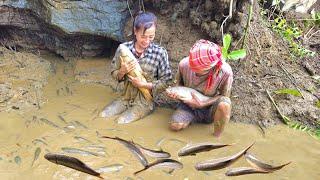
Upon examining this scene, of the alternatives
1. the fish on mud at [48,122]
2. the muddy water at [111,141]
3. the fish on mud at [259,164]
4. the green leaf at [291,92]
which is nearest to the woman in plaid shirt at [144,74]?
the muddy water at [111,141]

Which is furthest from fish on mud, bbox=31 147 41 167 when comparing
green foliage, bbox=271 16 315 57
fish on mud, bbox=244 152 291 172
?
green foliage, bbox=271 16 315 57

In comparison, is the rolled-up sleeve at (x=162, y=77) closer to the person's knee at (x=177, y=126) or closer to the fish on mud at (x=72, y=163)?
the person's knee at (x=177, y=126)

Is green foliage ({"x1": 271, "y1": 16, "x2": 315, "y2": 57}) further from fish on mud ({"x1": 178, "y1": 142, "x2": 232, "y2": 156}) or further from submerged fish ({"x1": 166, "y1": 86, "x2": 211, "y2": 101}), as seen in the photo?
fish on mud ({"x1": 178, "y1": 142, "x2": 232, "y2": 156})

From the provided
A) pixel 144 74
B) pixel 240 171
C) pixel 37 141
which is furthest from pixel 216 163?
pixel 37 141

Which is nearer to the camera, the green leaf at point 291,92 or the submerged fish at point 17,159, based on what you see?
the submerged fish at point 17,159

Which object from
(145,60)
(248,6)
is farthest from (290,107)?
(145,60)

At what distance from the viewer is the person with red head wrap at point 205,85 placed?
4461 mm

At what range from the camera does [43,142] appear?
444 centimetres

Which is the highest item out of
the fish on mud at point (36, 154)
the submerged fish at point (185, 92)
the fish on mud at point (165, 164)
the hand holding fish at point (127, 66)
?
the hand holding fish at point (127, 66)

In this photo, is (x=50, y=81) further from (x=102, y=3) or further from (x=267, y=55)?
(x=267, y=55)

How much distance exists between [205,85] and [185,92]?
0.25 meters

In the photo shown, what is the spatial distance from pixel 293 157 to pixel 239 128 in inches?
28.4

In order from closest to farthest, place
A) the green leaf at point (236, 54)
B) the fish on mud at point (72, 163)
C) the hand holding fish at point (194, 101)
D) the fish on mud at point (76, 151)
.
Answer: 1. the fish on mud at point (72, 163)
2. the fish on mud at point (76, 151)
3. the hand holding fish at point (194, 101)
4. the green leaf at point (236, 54)

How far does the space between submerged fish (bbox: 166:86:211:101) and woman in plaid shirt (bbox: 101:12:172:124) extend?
0.27 m
